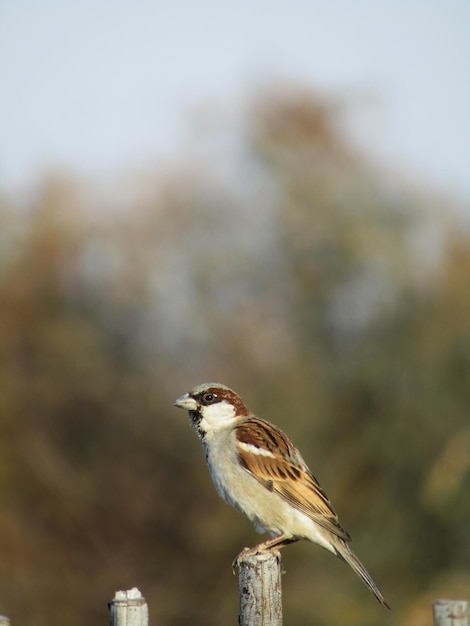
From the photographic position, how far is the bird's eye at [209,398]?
4.79 m

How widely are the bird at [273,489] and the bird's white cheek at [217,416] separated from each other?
4.1 inches

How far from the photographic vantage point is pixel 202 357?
42.9 feet

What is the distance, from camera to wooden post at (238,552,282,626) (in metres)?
3.39

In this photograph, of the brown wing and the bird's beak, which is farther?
the bird's beak

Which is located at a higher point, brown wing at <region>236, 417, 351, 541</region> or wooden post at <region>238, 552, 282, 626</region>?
brown wing at <region>236, 417, 351, 541</region>

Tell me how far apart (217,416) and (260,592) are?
1414 mm

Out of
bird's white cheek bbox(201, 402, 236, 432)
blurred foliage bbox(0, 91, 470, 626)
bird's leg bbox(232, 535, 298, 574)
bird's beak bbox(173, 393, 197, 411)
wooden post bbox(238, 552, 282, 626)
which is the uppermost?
blurred foliage bbox(0, 91, 470, 626)

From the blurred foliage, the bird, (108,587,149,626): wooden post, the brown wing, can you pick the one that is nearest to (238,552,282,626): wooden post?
(108,587,149,626): wooden post

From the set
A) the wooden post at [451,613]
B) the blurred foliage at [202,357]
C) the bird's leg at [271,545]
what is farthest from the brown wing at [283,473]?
the blurred foliage at [202,357]

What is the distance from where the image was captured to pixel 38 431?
1270 cm

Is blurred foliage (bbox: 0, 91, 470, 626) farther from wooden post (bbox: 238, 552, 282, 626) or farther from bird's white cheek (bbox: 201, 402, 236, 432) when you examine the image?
wooden post (bbox: 238, 552, 282, 626)

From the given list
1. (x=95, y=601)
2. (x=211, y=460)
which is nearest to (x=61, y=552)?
(x=95, y=601)

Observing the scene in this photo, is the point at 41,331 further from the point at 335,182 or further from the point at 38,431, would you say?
the point at 335,182

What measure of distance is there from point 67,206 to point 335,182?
3.66 m
